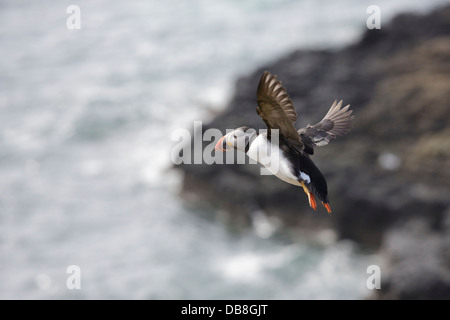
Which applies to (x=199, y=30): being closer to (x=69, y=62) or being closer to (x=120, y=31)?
(x=120, y=31)

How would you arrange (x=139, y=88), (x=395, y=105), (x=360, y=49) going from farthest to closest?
(x=139, y=88) → (x=360, y=49) → (x=395, y=105)

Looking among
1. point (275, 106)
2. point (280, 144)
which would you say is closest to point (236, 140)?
point (280, 144)

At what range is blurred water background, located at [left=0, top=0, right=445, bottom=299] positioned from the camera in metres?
23.0

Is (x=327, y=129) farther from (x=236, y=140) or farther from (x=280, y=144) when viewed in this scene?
(x=236, y=140)

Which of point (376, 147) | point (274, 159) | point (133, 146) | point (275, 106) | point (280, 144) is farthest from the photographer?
point (133, 146)

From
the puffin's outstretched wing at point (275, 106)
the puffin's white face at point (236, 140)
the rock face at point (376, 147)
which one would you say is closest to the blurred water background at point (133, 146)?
the rock face at point (376, 147)

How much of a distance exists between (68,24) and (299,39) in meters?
14.2

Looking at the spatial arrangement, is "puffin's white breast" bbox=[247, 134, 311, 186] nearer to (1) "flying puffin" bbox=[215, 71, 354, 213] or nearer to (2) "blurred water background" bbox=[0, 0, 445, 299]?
(1) "flying puffin" bbox=[215, 71, 354, 213]

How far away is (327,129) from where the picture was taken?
272 inches

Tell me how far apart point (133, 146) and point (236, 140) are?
2467 centimetres

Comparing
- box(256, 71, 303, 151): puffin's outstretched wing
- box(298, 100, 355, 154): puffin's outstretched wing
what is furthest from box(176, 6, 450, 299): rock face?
box(256, 71, 303, 151): puffin's outstretched wing

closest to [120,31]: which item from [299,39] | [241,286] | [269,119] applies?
[299,39]

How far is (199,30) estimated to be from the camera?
4028 cm

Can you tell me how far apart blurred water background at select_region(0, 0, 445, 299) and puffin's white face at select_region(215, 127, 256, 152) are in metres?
15.4
